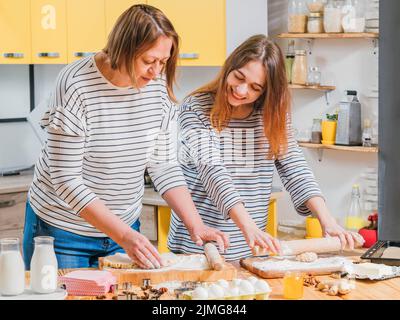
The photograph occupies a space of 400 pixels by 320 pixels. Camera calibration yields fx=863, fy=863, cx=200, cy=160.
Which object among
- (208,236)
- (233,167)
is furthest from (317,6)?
(208,236)

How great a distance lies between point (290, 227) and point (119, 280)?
2383mm

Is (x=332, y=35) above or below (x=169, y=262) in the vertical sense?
above

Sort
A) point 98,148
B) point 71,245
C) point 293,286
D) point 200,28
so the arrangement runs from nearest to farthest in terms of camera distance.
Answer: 1. point 293,286
2. point 98,148
3. point 71,245
4. point 200,28

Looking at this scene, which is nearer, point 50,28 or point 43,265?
point 43,265

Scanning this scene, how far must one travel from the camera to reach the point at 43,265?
2223 millimetres

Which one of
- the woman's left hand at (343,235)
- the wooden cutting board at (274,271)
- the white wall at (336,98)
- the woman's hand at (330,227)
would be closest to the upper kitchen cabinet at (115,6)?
the white wall at (336,98)

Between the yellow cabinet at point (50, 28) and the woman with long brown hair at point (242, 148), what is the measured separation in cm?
184

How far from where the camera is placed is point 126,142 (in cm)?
256

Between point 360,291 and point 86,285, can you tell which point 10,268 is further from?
point 360,291

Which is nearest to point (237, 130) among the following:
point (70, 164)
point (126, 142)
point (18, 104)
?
point (126, 142)

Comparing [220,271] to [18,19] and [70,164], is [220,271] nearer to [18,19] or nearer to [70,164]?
[70,164]

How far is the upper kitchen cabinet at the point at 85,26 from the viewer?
Result: 14.7ft

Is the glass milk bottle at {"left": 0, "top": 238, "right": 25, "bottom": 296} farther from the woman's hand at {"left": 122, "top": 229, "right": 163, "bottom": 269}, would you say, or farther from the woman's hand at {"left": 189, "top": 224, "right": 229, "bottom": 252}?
the woman's hand at {"left": 189, "top": 224, "right": 229, "bottom": 252}

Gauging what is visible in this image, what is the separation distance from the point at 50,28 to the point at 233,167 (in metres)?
2.03
